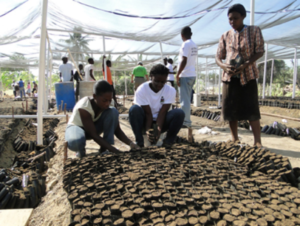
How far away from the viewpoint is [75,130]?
2.54 m

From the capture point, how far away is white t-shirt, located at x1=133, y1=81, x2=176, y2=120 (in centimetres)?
287

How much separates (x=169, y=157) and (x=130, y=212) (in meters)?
0.93

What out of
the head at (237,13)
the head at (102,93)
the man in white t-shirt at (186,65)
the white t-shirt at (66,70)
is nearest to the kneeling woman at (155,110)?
the head at (102,93)

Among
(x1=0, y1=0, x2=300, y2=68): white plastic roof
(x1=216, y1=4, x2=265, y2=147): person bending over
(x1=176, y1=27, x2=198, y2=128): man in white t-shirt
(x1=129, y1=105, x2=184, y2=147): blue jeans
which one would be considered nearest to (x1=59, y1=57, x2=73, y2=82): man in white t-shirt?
(x1=0, y1=0, x2=300, y2=68): white plastic roof

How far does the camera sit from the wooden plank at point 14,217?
4.30ft

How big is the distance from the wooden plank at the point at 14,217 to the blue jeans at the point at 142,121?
157cm

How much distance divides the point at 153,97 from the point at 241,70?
1.14m

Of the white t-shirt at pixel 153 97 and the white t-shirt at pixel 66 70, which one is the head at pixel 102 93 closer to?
the white t-shirt at pixel 153 97

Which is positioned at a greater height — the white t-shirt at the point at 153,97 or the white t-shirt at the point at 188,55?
the white t-shirt at the point at 188,55

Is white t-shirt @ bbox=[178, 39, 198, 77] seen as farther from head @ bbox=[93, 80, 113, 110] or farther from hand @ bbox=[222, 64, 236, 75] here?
head @ bbox=[93, 80, 113, 110]

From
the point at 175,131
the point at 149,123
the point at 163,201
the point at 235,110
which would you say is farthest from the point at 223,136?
the point at 163,201

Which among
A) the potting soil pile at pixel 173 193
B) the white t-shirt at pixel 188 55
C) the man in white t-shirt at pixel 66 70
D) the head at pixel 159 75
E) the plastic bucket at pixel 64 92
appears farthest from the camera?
the man in white t-shirt at pixel 66 70

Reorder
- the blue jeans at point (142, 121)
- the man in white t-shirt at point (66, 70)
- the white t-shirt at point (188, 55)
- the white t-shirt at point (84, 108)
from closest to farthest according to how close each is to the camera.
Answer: the white t-shirt at point (84, 108) < the blue jeans at point (142, 121) < the white t-shirt at point (188, 55) < the man in white t-shirt at point (66, 70)

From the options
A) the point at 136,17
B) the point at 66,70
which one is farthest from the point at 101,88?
the point at 66,70
